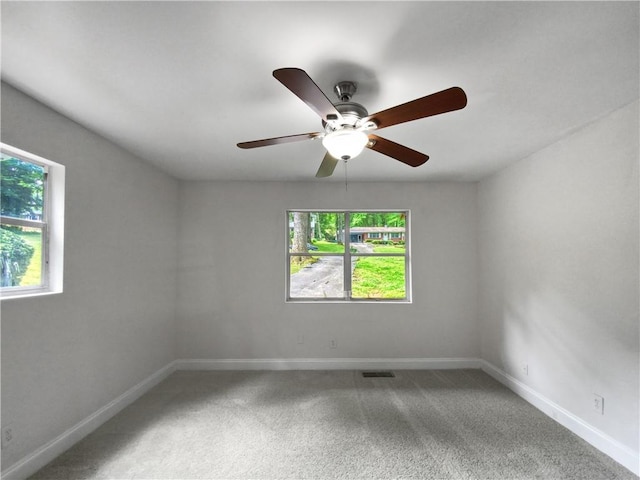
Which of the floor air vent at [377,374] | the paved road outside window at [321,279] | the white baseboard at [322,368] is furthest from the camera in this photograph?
the paved road outside window at [321,279]

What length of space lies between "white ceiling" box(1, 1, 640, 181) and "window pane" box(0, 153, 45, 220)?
0.45 meters

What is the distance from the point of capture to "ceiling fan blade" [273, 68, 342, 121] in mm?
1147

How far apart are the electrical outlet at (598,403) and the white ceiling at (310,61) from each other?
1989 millimetres

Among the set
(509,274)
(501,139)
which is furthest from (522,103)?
(509,274)

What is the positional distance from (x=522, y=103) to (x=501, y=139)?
0.63 metres

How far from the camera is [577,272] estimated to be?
2420mm

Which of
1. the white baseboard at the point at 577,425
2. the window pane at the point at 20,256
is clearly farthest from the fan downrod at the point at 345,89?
the white baseboard at the point at 577,425

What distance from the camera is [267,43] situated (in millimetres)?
1420

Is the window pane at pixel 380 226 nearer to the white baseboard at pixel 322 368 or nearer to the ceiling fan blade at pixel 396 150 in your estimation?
the white baseboard at pixel 322 368

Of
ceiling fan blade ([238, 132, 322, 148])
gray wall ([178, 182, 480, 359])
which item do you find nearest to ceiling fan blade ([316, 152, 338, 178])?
ceiling fan blade ([238, 132, 322, 148])

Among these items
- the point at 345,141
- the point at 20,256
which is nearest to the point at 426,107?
the point at 345,141

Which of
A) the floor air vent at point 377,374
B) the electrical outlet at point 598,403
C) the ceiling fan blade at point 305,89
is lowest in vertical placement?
the floor air vent at point 377,374

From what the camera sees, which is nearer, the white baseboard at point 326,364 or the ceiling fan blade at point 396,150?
the ceiling fan blade at point 396,150

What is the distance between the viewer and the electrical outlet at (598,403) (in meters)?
2.18
